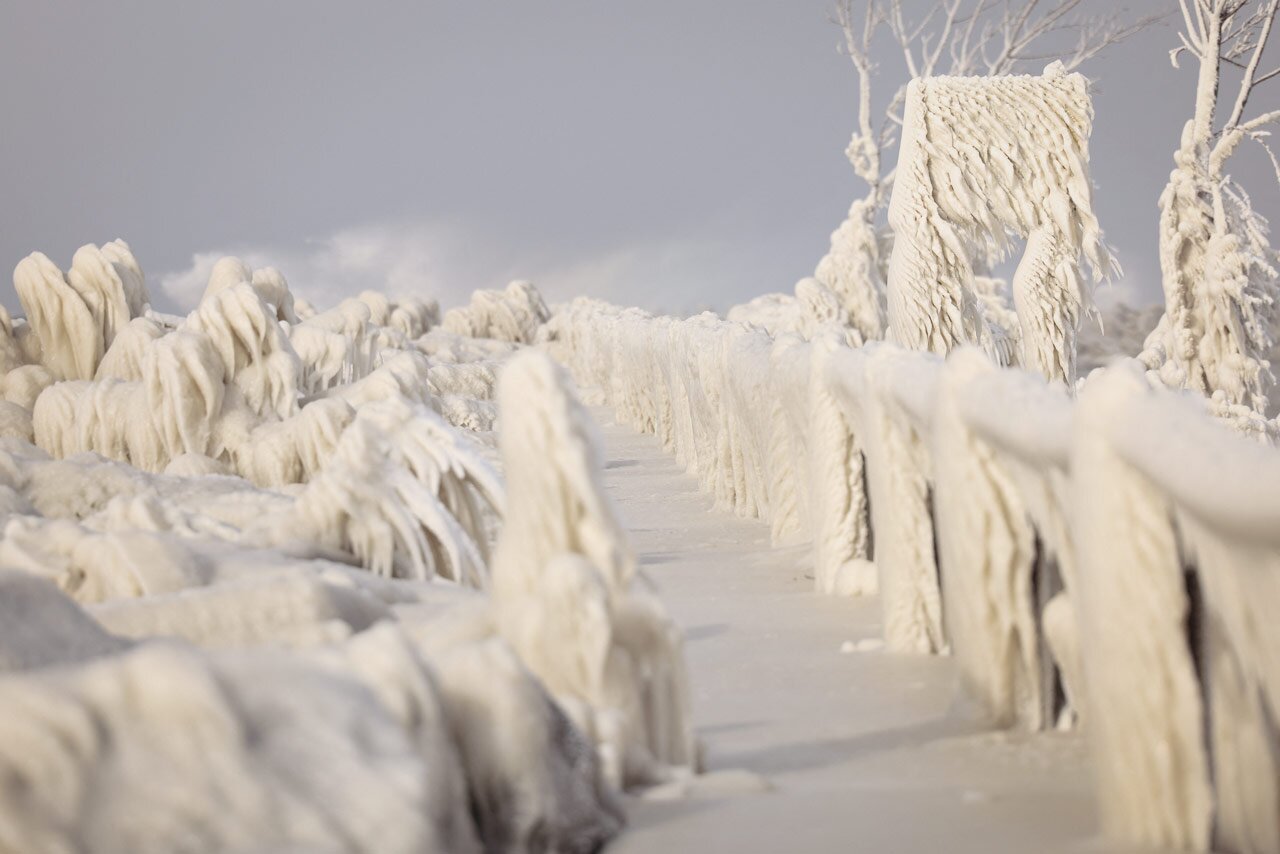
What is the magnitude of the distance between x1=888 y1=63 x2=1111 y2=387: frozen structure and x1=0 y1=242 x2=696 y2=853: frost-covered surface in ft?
21.1

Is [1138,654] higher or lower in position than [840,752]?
higher

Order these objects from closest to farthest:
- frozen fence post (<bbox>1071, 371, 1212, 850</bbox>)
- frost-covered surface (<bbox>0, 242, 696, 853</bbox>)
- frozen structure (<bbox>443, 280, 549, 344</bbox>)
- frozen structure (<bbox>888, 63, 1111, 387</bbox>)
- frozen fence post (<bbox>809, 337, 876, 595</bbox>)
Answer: frost-covered surface (<bbox>0, 242, 696, 853</bbox>) < frozen fence post (<bbox>1071, 371, 1212, 850</bbox>) < frozen fence post (<bbox>809, 337, 876, 595</bbox>) < frozen structure (<bbox>888, 63, 1111, 387</bbox>) < frozen structure (<bbox>443, 280, 549, 344</bbox>)

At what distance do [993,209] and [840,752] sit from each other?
9.30 m

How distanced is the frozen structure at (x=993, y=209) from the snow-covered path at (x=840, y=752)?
5.12 meters

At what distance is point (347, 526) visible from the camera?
216 inches

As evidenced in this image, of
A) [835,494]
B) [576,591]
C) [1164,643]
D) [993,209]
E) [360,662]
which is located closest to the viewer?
[360,662]

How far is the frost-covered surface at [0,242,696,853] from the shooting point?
2.18m

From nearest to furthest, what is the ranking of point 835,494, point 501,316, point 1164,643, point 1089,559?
point 1164,643
point 1089,559
point 835,494
point 501,316

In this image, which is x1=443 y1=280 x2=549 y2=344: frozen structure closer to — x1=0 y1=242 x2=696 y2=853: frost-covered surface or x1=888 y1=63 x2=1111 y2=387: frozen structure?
x1=888 y1=63 x2=1111 y2=387: frozen structure

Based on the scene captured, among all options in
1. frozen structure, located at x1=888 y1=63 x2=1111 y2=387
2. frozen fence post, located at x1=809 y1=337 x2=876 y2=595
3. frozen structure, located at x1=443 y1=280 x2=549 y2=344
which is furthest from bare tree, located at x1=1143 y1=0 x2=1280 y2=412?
frozen structure, located at x1=443 y1=280 x2=549 y2=344

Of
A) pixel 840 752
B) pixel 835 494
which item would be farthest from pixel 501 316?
pixel 840 752

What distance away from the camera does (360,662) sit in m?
2.60

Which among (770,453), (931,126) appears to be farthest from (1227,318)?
(770,453)

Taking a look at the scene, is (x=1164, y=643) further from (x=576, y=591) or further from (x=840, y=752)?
(x=576, y=591)
